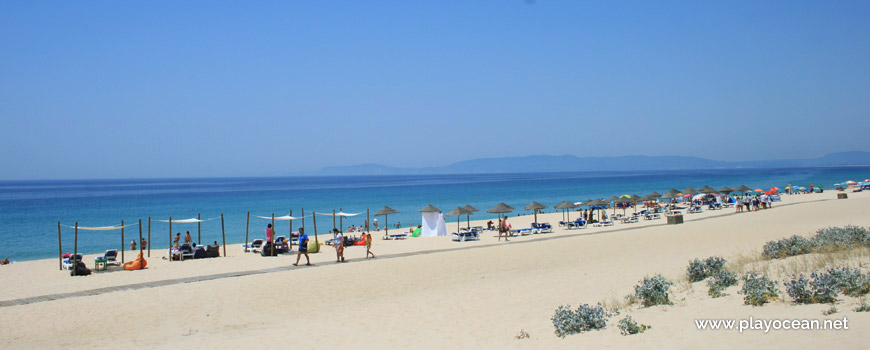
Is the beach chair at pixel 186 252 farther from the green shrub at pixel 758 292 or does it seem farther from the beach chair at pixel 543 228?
the green shrub at pixel 758 292

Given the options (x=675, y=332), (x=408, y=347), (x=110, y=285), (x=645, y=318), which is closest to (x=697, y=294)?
(x=645, y=318)

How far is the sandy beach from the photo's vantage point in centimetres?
664

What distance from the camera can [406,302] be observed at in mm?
10477

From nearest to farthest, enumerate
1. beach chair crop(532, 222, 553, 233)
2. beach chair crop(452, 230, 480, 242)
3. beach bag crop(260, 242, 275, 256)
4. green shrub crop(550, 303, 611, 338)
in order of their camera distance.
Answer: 1. green shrub crop(550, 303, 611, 338)
2. beach bag crop(260, 242, 275, 256)
3. beach chair crop(452, 230, 480, 242)
4. beach chair crop(532, 222, 553, 233)

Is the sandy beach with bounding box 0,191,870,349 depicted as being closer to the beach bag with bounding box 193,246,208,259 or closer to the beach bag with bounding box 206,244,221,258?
the beach bag with bounding box 193,246,208,259

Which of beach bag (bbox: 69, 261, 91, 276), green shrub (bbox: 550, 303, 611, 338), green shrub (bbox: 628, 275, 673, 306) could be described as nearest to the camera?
green shrub (bbox: 550, 303, 611, 338)

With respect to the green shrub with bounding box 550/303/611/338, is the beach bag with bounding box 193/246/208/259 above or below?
below

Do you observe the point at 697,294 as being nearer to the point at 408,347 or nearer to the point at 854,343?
the point at 854,343

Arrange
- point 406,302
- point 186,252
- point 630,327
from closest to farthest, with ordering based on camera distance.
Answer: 1. point 630,327
2. point 406,302
3. point 186,252

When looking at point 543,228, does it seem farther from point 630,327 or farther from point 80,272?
point 630,327

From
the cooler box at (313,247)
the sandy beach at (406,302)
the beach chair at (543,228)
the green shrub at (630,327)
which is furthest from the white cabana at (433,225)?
the green shrub at (630,327)

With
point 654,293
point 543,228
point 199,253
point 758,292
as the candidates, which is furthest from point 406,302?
point 543,228

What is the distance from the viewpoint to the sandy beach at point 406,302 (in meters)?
6.64

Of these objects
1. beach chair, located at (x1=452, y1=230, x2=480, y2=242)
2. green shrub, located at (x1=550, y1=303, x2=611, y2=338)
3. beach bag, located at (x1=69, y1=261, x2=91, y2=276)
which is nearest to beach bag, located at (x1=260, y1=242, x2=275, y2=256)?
beach bag, located at (x1=69, y1=261, x2=91, y2=276)
